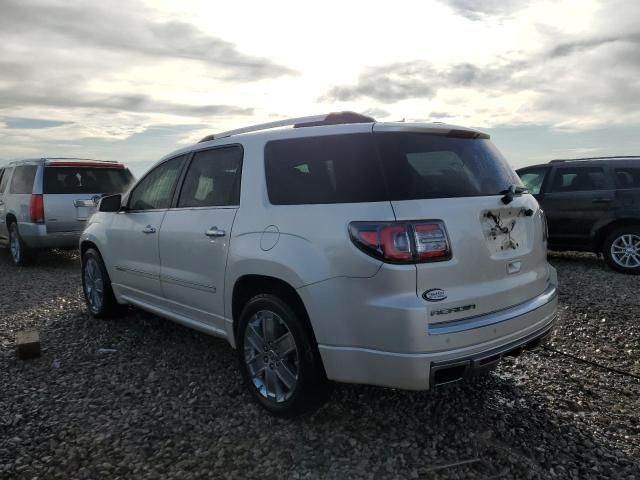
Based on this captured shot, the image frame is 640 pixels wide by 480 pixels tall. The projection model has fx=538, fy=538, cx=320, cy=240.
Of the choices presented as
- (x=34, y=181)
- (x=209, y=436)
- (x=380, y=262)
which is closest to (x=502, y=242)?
(x=380, y=262)

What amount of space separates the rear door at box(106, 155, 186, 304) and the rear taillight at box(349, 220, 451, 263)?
7.27 feet

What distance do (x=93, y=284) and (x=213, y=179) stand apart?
2.71 m

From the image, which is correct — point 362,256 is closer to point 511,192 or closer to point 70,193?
point 511,192

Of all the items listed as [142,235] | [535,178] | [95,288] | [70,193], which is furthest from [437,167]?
[70,193]

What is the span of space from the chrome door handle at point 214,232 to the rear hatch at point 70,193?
5.74 m

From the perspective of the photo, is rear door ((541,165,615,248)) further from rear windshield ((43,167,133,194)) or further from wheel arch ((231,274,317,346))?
rear windshield ((43,167,133,194))

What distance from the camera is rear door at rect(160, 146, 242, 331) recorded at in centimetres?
367

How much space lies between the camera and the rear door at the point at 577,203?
830 centimetres

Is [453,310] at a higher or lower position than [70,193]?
lower

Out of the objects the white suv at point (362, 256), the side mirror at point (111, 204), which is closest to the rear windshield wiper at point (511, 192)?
the white suv at point (362, 256)

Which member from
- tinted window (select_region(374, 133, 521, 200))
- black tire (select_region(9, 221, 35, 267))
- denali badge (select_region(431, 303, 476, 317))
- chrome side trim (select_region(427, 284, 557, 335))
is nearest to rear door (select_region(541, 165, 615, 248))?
chrome side trim (select_region(427, 284, 557, 335))

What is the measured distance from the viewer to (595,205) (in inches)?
329

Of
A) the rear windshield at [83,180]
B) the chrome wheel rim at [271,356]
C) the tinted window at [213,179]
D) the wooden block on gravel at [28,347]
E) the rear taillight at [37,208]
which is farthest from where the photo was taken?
the rear windshield at [83,180]

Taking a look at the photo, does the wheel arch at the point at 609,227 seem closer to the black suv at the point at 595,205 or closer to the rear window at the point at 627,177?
the black suv at the point at 595,205
